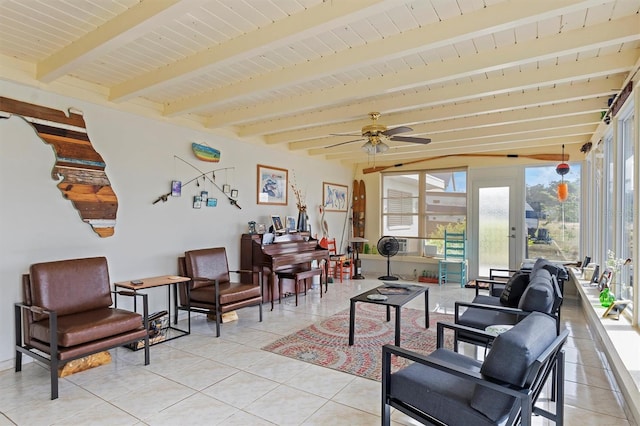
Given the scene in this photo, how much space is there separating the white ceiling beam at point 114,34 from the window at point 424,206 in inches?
253

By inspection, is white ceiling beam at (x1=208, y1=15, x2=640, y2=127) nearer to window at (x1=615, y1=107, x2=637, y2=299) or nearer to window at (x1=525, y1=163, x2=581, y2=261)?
window at (x1=615, y1=107, x2=637, y2=299)

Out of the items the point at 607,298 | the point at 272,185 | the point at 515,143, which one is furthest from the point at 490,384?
the point at 515,143

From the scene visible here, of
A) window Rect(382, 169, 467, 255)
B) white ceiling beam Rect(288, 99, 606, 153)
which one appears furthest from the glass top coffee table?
window Rect(382, 169, 467, 255)

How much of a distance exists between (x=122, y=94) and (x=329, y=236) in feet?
16.0

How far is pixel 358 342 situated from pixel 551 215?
482cm

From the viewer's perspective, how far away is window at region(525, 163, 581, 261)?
6254 millimetres

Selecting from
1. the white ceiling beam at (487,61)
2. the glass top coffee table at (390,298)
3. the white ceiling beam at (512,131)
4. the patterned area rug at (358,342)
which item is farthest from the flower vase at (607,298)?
the white ceiling beam at (487,61)

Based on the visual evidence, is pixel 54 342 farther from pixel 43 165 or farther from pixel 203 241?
pixel 203 241

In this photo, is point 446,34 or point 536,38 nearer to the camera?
point 446,34

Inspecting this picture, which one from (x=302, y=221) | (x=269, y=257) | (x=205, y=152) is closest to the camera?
(x=205, y=152)

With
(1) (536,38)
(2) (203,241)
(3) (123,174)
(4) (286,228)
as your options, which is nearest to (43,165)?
(3) (123,174)

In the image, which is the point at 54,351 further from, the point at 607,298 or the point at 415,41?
the point at 607,298

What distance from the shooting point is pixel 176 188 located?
14.7ft

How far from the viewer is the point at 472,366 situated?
2.20 meters
